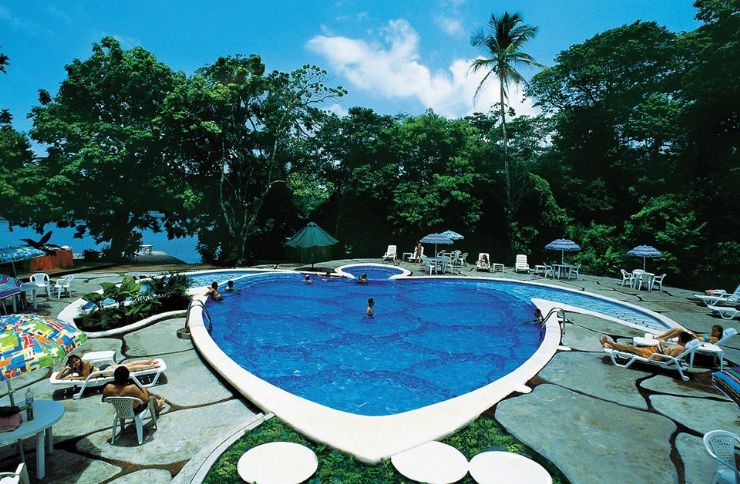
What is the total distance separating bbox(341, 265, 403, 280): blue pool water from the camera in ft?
75.2

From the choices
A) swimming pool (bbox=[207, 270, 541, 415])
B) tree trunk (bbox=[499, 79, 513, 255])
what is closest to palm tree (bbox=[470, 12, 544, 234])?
tree trunk (bbox=[499, 79, 513, 255])

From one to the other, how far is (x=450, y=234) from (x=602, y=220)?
12744 millimetres

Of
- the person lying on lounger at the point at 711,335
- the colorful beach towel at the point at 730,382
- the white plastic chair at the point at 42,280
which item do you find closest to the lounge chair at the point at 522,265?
the person lying on lounger at the point at 711,335

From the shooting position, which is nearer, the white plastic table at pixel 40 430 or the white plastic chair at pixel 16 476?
the white plastic chair at pixel 16 476

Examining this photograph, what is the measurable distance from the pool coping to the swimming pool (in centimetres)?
173

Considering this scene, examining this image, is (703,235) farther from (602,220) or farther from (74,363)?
(74,363)

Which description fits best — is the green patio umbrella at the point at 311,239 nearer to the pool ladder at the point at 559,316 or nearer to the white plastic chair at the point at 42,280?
the white plastic chair at the point at 42,280

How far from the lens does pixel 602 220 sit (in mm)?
28234

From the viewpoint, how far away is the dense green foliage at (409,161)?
22.7 m

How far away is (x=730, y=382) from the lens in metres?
4.81

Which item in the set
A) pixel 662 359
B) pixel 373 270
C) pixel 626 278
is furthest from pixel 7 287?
pixel 626 278

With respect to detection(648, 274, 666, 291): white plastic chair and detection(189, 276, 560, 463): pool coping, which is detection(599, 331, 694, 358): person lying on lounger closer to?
detection(189, 276, 560, 463): pool coping

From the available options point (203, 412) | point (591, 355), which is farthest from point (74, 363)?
point (591, 355)

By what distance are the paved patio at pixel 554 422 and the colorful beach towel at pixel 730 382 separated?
1090mm
